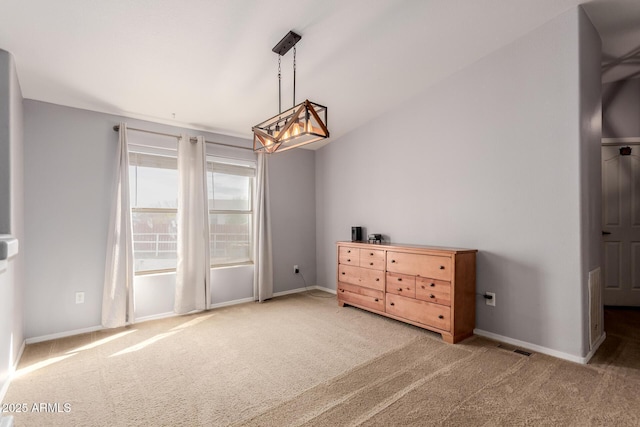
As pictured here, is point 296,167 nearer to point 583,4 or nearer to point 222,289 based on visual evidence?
point 222,289

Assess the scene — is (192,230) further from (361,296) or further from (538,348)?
(538,348)

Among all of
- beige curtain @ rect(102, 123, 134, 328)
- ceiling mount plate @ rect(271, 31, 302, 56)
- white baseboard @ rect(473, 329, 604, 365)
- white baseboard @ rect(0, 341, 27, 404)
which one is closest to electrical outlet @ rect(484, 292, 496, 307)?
white baseboard @ rect(473, 329, 604, 365)

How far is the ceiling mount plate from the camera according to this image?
2.54 meters

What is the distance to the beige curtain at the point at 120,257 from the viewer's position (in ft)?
11.1

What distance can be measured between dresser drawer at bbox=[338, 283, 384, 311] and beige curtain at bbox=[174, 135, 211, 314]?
5.78 feet

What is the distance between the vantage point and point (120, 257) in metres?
3.42

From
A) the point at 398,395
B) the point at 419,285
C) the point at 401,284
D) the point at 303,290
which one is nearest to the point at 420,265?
the point at 419,285

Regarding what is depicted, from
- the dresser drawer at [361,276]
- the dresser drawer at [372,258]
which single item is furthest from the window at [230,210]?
the dresser drawer at [372,258]

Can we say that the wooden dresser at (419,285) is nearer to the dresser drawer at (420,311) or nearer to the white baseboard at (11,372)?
the dresser drawer at (420,311)

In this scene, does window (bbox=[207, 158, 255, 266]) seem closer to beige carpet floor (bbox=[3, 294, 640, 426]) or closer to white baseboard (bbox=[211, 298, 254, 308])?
white baseboard (bbox=[211, 298, 254, 308])

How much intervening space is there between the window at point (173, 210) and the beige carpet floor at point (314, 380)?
988 mm

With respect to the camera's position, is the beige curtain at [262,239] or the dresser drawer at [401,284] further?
the beige curtain at [262,239]

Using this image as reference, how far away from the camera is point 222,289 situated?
4.32m

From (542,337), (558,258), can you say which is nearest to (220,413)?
(542,337)
